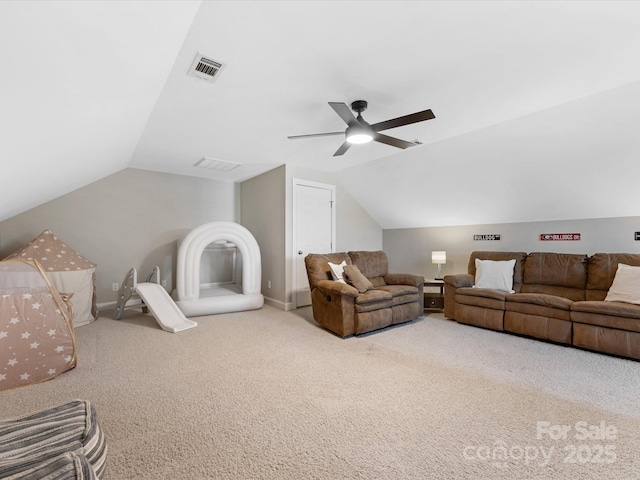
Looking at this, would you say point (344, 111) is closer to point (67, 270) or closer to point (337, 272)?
point (337, 272)

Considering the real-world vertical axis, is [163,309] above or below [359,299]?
below

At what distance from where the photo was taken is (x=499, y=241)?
4812mm

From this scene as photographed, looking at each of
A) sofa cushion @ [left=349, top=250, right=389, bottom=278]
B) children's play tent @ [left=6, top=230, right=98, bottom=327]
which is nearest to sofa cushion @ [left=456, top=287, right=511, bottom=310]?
sofa cushion @ [left=349, top=250, right=389, bottom=278]

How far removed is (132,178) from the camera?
5.09 m

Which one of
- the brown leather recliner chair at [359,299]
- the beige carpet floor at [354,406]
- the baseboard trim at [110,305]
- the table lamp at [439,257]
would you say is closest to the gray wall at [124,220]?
the baseboard trim at [110,305]

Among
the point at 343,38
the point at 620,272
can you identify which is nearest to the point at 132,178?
the point at 343,38

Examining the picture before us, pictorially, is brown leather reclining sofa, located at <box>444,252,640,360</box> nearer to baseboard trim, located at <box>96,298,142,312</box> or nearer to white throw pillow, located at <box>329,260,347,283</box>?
white throw pillow, located at <box>329,260,347,283</box>

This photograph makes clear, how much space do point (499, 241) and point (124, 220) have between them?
6194 millimetres

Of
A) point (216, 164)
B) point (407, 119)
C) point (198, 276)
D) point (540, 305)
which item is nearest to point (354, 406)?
point (407, 119)

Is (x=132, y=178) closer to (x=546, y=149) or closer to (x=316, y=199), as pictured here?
(x=316, y=199)

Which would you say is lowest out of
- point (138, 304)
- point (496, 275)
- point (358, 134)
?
point (138, 304)

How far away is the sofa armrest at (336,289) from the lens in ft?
11.5

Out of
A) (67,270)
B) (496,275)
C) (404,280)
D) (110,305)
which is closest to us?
(67,270)

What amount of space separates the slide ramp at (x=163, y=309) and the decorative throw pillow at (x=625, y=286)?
16.0ft
